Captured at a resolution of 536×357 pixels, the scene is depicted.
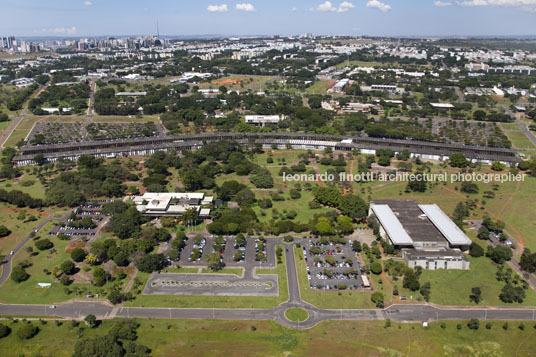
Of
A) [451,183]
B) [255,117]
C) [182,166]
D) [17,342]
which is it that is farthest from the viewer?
[255,117]

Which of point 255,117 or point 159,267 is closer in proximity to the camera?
point 159,267

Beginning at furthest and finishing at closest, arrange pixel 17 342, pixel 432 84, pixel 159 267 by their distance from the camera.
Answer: pixel 432 84 → pixel 159 267 → pixel 17 342

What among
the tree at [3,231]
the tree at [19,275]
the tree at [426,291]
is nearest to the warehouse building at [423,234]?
the tree at [426,291]

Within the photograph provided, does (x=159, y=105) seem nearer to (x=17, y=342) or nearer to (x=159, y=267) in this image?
(x=159, y=267)

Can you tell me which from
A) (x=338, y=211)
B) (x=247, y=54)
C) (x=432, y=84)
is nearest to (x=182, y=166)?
(x=338, y=211)

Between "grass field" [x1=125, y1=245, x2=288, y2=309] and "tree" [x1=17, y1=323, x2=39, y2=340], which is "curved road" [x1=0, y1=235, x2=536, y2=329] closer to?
"grass field" [x1=125, y1=245, x2=288, y2=309]

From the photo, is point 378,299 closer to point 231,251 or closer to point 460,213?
point 231,251
